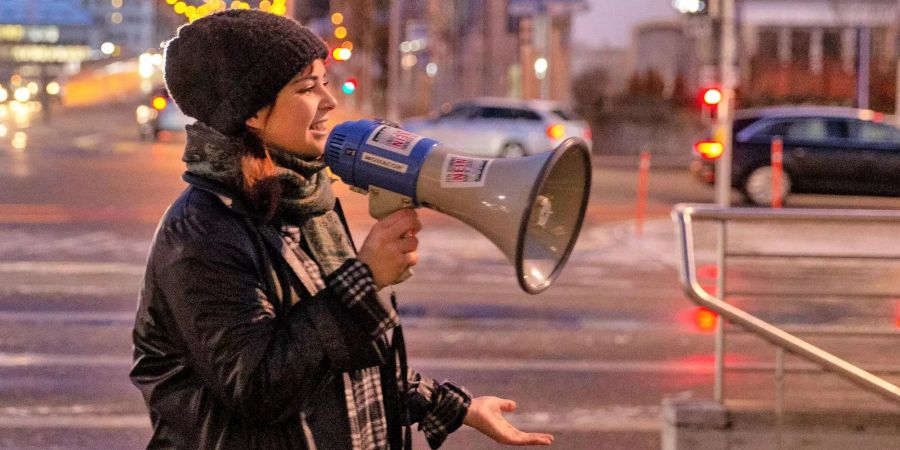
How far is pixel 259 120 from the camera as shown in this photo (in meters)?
2.48

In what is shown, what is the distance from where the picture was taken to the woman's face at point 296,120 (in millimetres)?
2490

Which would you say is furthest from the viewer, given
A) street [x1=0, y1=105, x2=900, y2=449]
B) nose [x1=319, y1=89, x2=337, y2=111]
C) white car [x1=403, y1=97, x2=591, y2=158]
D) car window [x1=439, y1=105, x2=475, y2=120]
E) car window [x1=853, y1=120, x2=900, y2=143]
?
car window [x1=439, y1=105, x2=475, y2=120]

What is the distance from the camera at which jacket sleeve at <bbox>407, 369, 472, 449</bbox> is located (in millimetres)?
2936

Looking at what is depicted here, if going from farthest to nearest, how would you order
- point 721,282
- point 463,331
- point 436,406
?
point 463,331 → point 721,282 → point 436,406

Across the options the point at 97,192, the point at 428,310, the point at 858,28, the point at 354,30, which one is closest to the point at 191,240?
the point at 428,310

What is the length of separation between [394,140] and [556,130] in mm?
27421

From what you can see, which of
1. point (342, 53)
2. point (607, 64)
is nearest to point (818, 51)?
point (607, 64)

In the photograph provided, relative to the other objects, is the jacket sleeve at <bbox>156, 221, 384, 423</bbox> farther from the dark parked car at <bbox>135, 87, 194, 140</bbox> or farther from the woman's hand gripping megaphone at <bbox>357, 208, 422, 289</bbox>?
the dark parked car at <bbox>135, 87, 194, 140</bbox>

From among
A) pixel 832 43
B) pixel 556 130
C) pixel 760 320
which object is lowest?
pixel 556 130

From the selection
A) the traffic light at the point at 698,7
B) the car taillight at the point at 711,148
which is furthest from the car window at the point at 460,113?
the traffic light at the point at 698,7

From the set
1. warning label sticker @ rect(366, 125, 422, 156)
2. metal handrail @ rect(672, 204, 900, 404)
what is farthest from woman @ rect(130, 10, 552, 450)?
metal handrail @ rect(672, 204, 900, 404)

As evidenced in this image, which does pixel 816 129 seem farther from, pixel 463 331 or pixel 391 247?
pixel 391 247

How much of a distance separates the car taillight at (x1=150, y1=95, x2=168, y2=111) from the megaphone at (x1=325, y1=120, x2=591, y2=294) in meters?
33.2

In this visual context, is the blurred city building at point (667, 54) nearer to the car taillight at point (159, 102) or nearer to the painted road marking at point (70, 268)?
the car taillight at point (159, 102)
